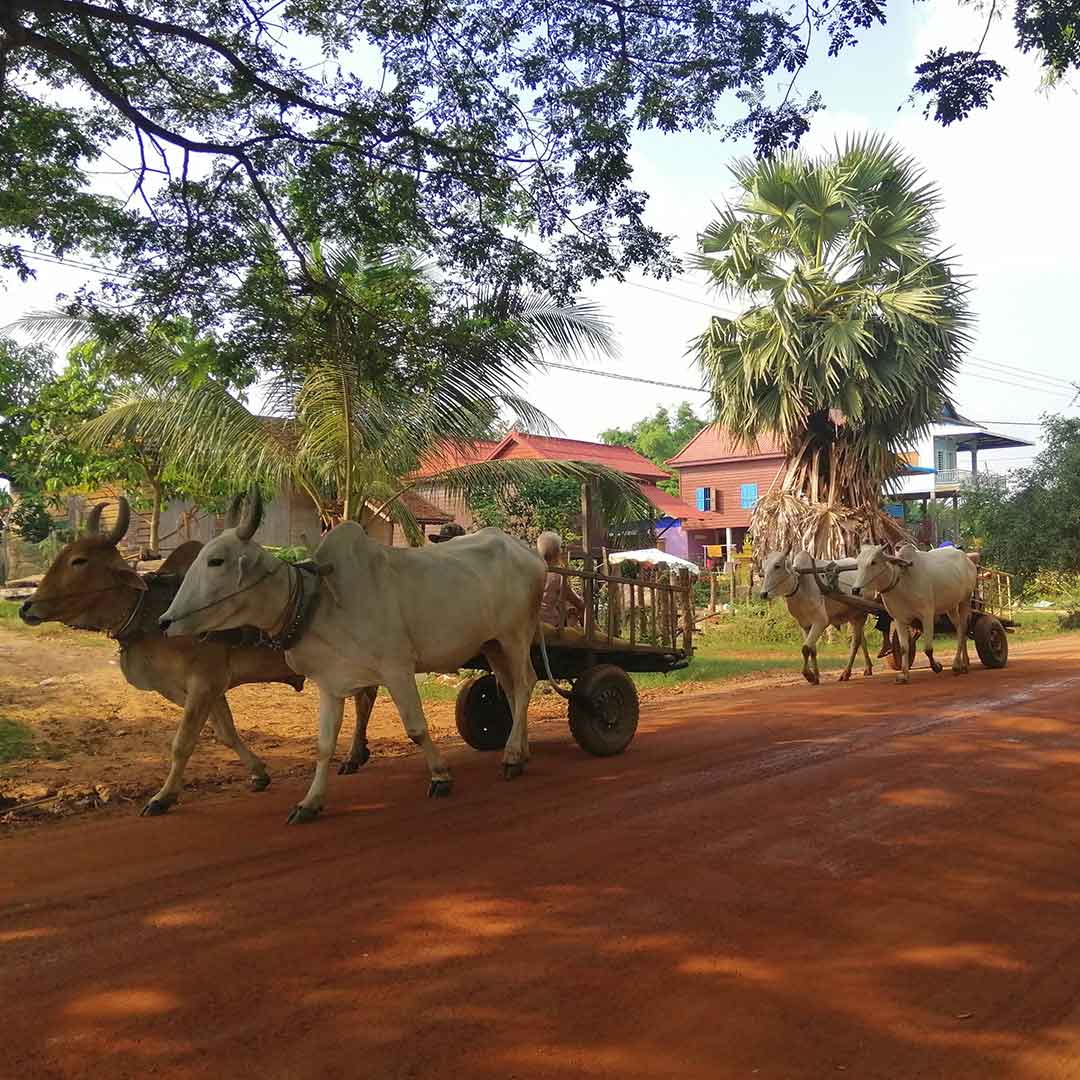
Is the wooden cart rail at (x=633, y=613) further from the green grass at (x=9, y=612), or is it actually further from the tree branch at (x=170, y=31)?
the green grass at (x=9, y=612)

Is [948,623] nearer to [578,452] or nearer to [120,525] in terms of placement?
[120,525]

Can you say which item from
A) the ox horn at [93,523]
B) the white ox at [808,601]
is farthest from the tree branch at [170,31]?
the white ox at [808,601]

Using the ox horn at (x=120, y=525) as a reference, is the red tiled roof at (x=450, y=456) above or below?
above

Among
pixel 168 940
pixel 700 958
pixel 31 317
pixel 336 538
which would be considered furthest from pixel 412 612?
pixel 31 317

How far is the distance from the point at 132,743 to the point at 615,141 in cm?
676

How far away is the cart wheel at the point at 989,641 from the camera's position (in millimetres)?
14164

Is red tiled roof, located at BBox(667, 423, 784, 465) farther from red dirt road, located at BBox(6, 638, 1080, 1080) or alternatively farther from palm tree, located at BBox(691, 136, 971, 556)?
red dirt road, located at BBox(6, 638, 1080, 1080)

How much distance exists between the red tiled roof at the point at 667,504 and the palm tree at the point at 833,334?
16.1 m

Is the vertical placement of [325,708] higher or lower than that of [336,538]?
lower

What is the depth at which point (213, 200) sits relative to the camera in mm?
9133

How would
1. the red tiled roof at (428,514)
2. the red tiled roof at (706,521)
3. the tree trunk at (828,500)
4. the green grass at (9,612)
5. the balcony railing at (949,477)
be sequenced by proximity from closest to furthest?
the green grass at (9,612) < the tree trunk at (828,500) < the red tiled roof at (428,514) < the red tiled roof at (706,521) < the balcony railing at (949,477)

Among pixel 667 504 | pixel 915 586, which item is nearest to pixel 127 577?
pixel 915 586

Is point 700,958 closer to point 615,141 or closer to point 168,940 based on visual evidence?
point 168,940

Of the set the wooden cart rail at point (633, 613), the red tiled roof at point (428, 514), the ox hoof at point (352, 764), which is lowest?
the ox hoof at point (352, 764)
